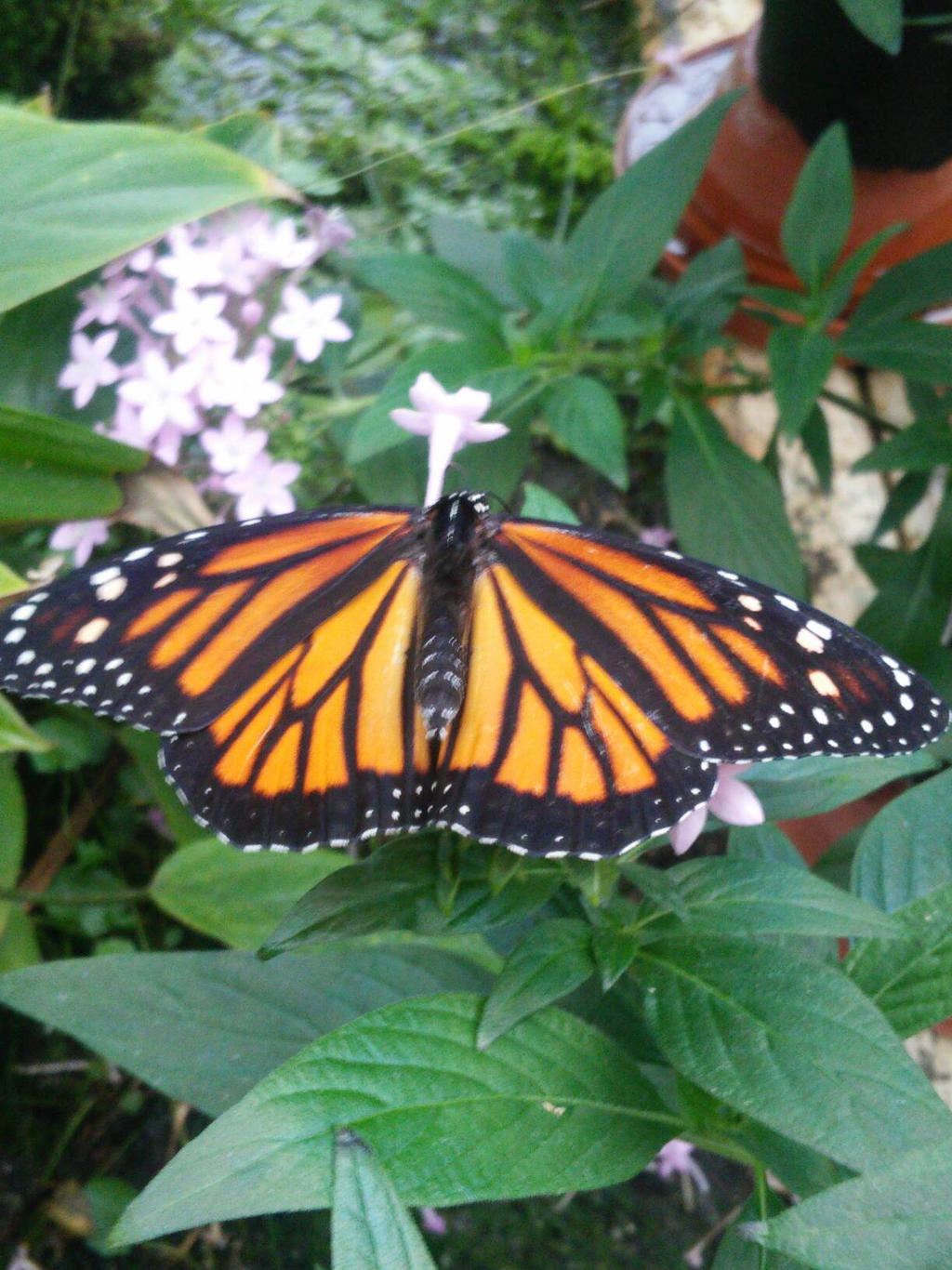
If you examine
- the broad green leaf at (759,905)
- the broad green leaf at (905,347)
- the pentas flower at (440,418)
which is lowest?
the broad green leaf at (759,905)

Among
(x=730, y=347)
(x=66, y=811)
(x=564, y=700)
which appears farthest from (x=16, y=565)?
(x=730, y=347)

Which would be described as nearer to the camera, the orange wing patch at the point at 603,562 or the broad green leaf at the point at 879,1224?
the broad green leaf at the point at 879,1224

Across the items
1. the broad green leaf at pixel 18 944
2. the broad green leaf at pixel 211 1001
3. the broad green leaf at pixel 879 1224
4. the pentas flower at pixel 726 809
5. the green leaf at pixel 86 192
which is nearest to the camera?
the broad green leaf at pixel 879 1224

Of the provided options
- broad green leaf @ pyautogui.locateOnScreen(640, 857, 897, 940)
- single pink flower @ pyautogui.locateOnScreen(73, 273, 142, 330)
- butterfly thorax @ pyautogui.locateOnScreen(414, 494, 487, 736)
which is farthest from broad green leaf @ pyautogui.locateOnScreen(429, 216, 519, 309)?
broad green leaf @ pyautogui.locateOnScreen(640, 857, 897, 940)

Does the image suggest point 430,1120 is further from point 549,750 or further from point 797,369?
point 797,369

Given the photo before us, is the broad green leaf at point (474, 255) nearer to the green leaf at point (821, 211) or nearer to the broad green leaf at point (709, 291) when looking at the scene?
the broad green leaf at point (709, 291)

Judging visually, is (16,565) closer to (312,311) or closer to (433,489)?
(312,311)

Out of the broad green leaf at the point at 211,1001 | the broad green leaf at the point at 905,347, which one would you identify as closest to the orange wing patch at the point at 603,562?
the broad green leaf at the point at 211,1001

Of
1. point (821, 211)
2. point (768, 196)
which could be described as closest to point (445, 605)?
point (821, 211)
